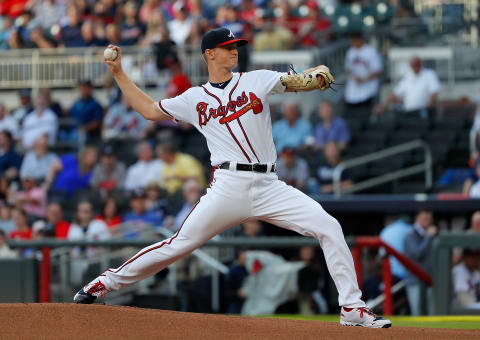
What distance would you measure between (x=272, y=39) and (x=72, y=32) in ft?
11.6

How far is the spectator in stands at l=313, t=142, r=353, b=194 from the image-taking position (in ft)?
39.8

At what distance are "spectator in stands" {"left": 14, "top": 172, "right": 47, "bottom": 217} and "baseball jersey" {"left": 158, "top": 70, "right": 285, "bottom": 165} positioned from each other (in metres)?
6.90

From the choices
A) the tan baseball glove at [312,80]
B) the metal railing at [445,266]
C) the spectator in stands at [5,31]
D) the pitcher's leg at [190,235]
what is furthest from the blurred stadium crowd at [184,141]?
the tan baseball glove at [312,80]

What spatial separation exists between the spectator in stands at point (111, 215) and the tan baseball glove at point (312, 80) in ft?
19.7

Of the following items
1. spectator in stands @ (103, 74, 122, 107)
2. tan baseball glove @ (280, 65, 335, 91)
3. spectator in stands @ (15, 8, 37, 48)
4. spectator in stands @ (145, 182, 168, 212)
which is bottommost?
spectator in stands @ (145, 182, 168, 212)

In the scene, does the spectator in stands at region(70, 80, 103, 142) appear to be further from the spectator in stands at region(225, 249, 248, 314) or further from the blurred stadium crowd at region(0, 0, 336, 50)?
the spectator in stands at region(225, 249, 248, 314)

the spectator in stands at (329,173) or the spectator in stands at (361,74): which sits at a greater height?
the spectator in stands at (361,74)

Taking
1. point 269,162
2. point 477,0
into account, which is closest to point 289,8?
point 477,0

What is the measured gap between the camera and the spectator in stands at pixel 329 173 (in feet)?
39.8

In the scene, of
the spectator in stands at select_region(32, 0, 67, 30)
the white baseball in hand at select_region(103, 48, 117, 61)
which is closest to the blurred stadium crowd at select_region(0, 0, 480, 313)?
the spectator in stands at select_region(32, 0, 67, 30)

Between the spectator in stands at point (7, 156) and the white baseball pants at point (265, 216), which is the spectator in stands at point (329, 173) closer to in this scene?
the spectator in stands at point (7, 156)

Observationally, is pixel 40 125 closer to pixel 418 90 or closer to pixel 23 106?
pixel 23 106

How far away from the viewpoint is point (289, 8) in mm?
15805

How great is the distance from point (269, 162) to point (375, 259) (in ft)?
12.5
